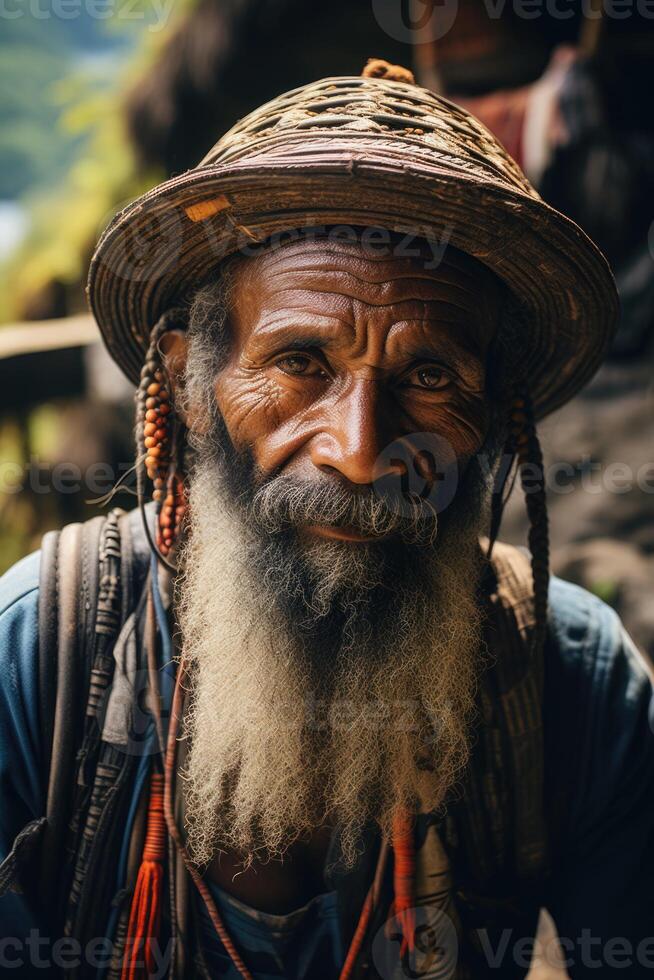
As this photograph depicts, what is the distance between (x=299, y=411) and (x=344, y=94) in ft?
2.37

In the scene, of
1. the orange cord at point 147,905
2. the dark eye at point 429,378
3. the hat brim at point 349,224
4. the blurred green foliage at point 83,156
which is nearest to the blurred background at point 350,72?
the blurred green foliage at point 83,156

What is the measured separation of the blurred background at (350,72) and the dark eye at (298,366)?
290cm

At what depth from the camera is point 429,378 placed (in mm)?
1877

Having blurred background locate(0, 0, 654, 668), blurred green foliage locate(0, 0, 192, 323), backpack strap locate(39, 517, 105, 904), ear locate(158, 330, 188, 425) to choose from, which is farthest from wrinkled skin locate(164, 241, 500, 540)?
blurred green foliage locate(0, 0, 192, 323)

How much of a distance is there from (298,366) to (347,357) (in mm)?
113

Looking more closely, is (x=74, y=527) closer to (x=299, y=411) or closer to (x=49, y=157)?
(x=299, y=411)

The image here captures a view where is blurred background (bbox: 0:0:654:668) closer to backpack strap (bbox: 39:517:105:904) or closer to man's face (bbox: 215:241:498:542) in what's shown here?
man's face (bbox: 215:241:498:542)

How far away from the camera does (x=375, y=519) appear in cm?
173

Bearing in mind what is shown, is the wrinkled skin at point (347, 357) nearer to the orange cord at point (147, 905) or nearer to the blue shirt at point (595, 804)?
the blue shirt at point (595, 804)

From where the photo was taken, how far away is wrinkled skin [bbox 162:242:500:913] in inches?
69.6

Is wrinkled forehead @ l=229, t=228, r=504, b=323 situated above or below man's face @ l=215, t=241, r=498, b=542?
above

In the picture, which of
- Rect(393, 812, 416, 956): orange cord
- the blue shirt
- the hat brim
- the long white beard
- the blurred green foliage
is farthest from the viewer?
the blurred green foliage

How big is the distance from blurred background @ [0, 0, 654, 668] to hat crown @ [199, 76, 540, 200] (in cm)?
248

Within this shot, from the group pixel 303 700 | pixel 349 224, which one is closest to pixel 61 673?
pixel 303 700
